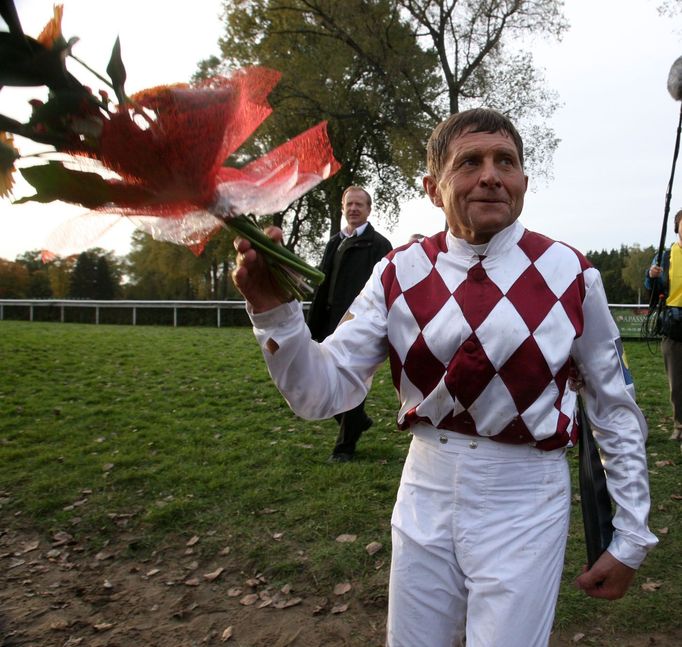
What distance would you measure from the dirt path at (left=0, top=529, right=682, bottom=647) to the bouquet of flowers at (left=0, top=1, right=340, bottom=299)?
2.46m

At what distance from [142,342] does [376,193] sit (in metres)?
15.0

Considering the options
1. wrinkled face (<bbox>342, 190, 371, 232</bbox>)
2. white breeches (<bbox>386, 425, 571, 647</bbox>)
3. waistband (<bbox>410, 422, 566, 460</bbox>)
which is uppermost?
wrinkled face (<bbox>342, 190, 371, 232</bbox>)

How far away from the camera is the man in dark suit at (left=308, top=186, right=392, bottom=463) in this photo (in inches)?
207

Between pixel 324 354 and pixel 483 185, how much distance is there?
0.65m

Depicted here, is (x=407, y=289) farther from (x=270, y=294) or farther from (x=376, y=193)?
(x=376, y=193)

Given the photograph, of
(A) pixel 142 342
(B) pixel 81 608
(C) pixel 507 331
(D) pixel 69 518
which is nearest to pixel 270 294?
(C) pixel 507 331

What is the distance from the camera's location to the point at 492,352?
5.48 feet

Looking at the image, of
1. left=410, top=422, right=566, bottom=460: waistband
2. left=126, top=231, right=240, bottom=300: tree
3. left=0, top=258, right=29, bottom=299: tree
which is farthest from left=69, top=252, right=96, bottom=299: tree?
left=410, top=422, right=566, bottom=460: waistband

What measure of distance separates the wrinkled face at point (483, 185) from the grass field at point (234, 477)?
2352 millimetres

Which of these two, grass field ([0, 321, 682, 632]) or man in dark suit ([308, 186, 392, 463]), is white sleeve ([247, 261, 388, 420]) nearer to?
grass field ([0, 321, 682, 632])

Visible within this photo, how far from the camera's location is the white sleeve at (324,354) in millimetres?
1573

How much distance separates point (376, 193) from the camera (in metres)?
26.5

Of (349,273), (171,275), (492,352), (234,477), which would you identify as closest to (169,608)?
(234,477)

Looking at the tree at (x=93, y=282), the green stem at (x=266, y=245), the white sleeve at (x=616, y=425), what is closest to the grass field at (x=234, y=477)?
the white sleeve at (x=616, y=425)
